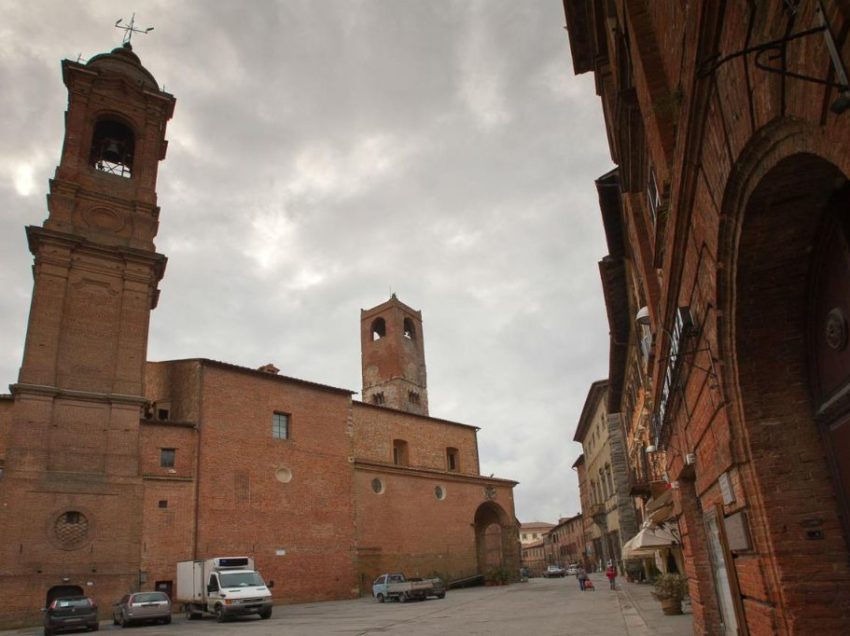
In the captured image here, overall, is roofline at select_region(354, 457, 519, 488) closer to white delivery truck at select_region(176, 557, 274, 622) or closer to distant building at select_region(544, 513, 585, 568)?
white delivery truck at select_region(176, 557, 274, 622)

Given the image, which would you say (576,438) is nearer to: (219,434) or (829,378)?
(219,434)

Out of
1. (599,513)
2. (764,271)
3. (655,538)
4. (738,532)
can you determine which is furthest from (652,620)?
(599,513)

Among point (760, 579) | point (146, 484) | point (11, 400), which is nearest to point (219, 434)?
point (146, 484)

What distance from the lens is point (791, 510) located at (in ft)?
14.5

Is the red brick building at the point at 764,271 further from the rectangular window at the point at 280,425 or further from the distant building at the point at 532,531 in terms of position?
the distant building at the point at 532,531

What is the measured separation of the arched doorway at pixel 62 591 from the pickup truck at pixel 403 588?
11.9 meters

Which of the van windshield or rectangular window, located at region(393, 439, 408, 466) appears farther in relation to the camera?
rectangular window, located at region(393, 439, 408, 466)

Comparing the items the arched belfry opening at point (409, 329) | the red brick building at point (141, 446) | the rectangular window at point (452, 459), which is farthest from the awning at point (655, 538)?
the arched belfry opening at point (409, 329)

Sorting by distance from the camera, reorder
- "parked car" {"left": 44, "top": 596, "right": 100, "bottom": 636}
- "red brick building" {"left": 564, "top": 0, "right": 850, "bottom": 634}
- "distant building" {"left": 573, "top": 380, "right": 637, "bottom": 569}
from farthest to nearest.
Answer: "distant building" {"left": 573, "top": 380, "right": 637, "bottom": 569}, "parked car" {"left": 44, "top": 596, "right": 100, "bottom": 636}, "red brick building" {"left": 564, "top": 0, "right": 850, "bottom": 634}

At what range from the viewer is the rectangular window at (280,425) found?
102 ft

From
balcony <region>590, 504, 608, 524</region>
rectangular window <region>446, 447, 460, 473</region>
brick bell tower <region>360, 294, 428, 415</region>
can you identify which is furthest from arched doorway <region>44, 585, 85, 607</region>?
brick bell tower <region>360, 294, 428, 415</region>

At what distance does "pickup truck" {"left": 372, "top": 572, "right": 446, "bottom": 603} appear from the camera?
2655cm

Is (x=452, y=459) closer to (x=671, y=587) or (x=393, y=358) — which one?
(x=393, y=358)

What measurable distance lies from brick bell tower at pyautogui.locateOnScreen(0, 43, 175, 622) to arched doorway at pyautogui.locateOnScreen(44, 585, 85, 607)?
0.05 meters
